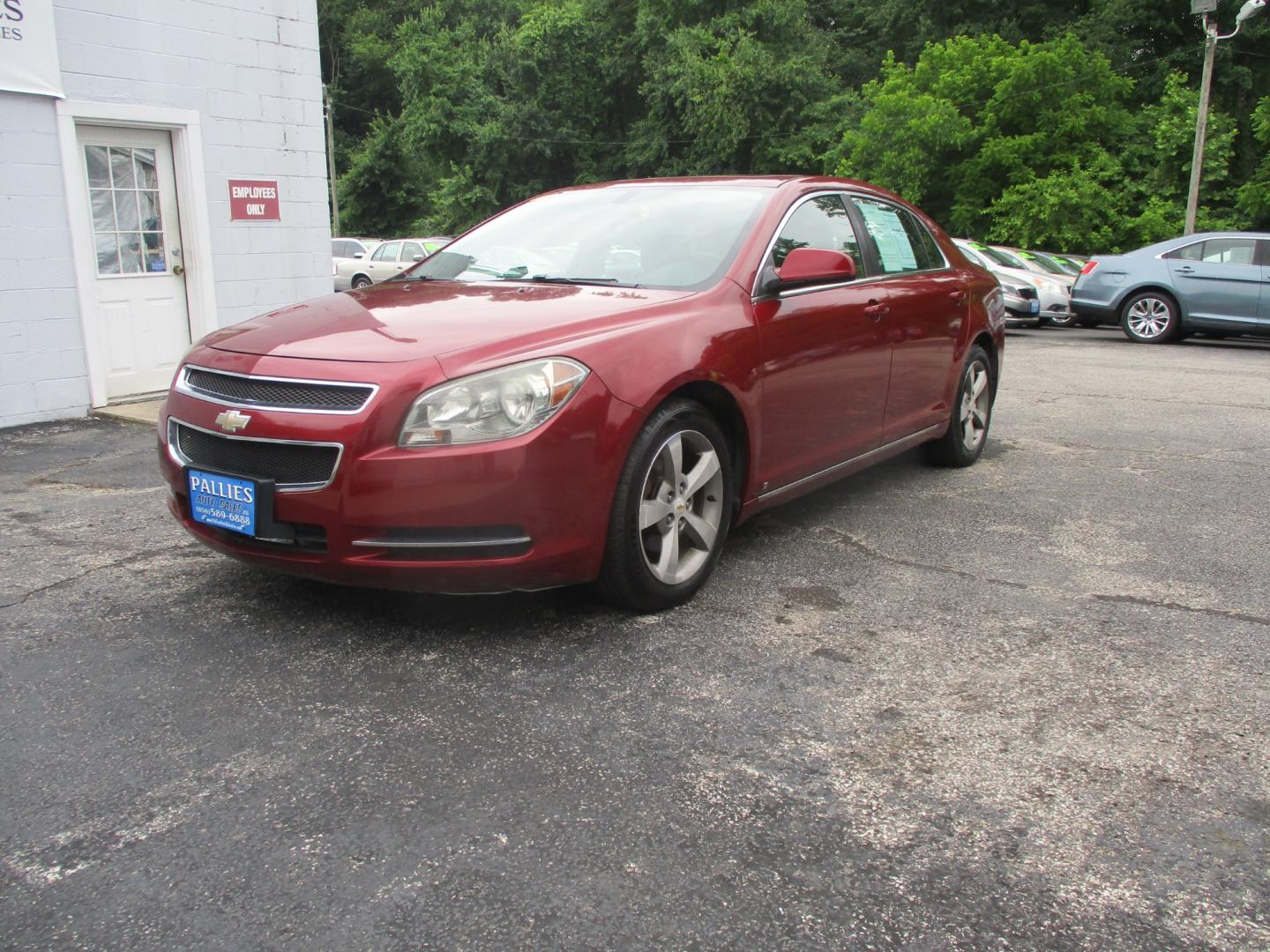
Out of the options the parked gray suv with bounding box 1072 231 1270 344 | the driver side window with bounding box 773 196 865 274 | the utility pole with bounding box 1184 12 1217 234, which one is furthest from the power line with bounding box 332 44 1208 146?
the driver side window with bounding box 773 196 865 274

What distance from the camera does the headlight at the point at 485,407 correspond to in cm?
309

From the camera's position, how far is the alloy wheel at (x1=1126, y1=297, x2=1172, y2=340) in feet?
46.8

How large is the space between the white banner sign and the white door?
19.7 inches

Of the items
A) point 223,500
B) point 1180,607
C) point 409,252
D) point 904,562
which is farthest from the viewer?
point 409,252

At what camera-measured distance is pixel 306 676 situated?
10.2ft

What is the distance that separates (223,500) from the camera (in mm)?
3311

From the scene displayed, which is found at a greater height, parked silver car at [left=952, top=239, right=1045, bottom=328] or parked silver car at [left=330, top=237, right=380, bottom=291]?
parked silver car at [left=330, top=237, right=380, bottom=291]

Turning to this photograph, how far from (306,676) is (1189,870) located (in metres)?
2.30

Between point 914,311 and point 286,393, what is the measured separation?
3.09m

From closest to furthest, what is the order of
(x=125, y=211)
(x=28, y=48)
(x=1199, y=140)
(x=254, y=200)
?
(x=28, y=48), (x=125, y=211), (x=254, y=200), (x=1199, y=140)

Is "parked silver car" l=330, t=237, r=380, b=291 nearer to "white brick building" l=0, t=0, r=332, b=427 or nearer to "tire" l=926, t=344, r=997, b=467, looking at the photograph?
"white brick building" l=0, t=0, r=332, b=427

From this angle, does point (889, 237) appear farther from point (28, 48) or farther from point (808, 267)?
point (28, 48)

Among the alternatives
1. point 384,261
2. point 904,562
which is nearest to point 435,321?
point 904,562

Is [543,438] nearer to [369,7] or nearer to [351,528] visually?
[351,528]
